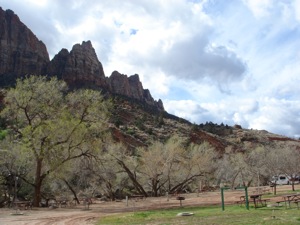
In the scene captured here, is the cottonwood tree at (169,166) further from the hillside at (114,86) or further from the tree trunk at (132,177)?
the hillside at (114,86)

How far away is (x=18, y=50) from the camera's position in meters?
131

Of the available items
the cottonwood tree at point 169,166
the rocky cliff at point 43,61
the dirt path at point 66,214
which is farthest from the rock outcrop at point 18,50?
the dirt path at point 66,214

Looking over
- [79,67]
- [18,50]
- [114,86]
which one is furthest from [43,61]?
[114,86]

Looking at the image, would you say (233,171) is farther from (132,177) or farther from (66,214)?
(66,214)

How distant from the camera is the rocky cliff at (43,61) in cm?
12188

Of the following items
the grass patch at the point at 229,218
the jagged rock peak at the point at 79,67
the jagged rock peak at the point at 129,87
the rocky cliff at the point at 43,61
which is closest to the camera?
the grass patch at the point at 229,218

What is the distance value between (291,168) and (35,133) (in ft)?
91.7

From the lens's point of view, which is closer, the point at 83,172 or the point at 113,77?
the point at 83,172

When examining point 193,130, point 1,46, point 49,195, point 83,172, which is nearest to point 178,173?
point 83,172

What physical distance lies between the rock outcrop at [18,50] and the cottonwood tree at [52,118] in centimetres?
8744

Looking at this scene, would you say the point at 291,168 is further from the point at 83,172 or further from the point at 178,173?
the point at 83,172

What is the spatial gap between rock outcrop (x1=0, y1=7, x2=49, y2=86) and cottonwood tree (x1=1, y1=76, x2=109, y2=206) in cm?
8744

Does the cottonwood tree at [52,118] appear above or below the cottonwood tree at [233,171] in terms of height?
above

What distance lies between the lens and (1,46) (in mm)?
129500
